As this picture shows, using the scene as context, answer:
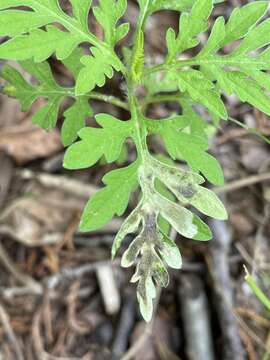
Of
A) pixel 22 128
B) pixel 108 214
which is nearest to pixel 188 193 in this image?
pixel 108 214

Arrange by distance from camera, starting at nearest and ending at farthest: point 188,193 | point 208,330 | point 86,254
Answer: point 188,193 < point 208,330 < point 86,254

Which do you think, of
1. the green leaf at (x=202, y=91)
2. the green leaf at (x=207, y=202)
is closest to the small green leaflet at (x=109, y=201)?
the green leaf at (x=207, y=202)

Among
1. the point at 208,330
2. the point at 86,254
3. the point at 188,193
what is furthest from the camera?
the point at 86,254

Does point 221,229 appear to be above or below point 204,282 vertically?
above

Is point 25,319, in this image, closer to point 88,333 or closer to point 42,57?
point 88,333

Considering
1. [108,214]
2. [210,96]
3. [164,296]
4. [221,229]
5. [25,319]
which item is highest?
[210,96]

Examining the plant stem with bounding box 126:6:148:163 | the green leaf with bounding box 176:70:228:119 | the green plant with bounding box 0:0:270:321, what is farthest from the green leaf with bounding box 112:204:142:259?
the green leaf with bounding box 176:70:228:119

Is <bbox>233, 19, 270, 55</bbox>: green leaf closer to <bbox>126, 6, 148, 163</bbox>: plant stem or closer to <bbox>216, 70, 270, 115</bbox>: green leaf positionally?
<bbox>216, 70, 270, 115</bbox>: green leaf

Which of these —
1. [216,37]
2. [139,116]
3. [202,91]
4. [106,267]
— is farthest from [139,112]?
[106,267]
